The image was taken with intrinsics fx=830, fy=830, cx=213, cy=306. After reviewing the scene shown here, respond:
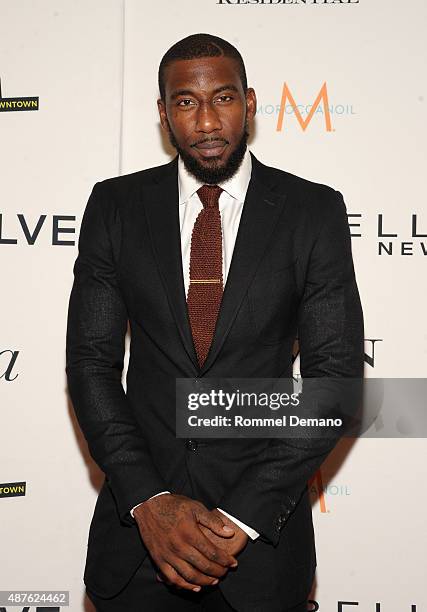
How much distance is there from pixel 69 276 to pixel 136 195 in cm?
104

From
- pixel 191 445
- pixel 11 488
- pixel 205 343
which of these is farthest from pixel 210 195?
pixel 11 488

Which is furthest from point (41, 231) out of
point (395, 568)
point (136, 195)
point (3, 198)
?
point (395, 568)

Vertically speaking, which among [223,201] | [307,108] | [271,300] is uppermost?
[307,108]

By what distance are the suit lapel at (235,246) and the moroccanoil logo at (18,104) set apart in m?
1.13

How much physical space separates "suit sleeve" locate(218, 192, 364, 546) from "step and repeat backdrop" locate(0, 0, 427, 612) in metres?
1.04

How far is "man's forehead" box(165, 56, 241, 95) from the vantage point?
200 centimetres

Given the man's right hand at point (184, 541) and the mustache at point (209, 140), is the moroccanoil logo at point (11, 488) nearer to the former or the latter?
the man's right hand at point (184, 541)

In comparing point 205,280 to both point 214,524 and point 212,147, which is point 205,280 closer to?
point 212,147

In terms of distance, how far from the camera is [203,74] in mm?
2008

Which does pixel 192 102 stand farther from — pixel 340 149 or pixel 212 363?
pixel 340 149

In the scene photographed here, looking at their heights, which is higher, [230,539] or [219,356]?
[219,356]

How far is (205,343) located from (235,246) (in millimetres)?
243

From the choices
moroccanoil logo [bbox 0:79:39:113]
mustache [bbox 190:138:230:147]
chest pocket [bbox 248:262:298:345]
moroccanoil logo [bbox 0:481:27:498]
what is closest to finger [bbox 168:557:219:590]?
chest pocket [bbox 248:262:298:345]

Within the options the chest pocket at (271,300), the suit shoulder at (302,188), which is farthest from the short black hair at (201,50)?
the chest pocket at (271,300)
